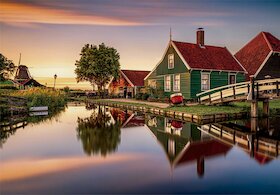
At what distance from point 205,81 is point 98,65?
2332 cm

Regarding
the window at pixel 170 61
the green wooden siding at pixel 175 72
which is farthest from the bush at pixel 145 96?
the window at pixel 170 61

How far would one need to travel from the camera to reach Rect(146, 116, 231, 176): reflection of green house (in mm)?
8086

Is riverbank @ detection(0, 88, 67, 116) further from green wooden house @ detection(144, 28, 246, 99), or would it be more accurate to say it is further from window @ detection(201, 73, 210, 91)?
window @ detection(201, 73, 210, 91)

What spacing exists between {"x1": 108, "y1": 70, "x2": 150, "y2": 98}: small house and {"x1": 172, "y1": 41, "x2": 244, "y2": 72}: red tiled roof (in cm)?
1281

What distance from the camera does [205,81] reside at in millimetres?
25484

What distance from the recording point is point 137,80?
39.6 meters

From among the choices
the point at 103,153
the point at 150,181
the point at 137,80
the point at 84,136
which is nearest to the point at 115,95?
the point at 137,80

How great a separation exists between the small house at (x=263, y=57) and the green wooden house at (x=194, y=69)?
182 centimetres

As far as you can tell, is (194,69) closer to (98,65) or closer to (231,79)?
(231,79)

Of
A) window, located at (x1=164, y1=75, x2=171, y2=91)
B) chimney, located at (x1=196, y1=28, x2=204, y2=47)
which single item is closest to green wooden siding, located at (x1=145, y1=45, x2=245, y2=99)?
window, located at (x1=164, y1=75, x2=171, y2=91)

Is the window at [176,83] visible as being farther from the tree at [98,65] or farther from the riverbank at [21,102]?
the tree at [98,65]

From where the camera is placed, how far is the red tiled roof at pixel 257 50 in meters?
28.5

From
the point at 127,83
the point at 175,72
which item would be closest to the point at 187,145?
the point at 175,72

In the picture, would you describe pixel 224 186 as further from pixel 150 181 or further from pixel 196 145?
pixel 196 145
